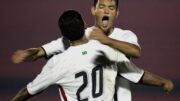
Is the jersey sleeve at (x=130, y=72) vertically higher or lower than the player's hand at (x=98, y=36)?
lower

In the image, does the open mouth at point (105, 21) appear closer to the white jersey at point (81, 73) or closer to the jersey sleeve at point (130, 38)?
the jersey sleeve at point (130, 38)

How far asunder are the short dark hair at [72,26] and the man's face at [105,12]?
30 centimetres

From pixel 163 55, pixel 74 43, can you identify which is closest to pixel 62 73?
pixel 74 43

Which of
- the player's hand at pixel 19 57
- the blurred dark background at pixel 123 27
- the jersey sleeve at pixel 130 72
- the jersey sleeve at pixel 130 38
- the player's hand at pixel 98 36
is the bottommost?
the blurred dark background at pixel 123 27

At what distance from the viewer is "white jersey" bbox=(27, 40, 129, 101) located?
235cm

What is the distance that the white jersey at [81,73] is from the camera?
7.72 feet

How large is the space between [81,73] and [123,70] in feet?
0.80

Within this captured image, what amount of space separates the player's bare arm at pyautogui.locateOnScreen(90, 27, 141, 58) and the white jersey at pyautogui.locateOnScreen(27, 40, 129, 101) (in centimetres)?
8

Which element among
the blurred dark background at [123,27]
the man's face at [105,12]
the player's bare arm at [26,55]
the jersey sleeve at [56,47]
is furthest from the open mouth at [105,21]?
the blurred dark background at [123,27]

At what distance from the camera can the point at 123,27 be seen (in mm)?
4375

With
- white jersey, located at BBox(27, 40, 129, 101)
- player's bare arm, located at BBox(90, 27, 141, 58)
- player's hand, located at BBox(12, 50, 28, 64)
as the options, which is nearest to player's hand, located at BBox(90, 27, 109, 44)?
player's bare arm, located at BBox(90, 27, 141, 58)

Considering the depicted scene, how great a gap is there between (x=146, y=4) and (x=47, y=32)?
83cm

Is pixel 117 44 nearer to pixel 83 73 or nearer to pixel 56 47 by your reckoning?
pixel 83 73

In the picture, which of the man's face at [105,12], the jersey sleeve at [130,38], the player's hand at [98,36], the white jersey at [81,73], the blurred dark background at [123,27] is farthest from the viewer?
the blurred dark background at [123,27]
